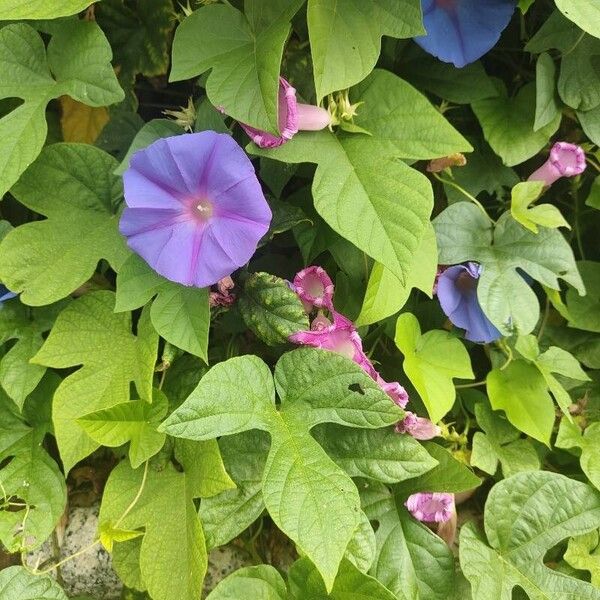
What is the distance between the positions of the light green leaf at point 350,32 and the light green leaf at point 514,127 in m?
0.22

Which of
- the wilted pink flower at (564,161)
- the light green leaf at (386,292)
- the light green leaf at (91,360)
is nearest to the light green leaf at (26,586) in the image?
the light green leaf at (91,360)

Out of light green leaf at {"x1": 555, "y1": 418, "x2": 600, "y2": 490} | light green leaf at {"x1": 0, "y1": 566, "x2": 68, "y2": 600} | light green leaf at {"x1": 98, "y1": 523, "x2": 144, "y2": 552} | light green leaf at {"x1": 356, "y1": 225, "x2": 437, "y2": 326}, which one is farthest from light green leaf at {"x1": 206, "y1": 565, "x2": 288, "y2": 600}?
light green leaf at {"x1": 555, "y1": 418, "x2": 600, "y2": 490}

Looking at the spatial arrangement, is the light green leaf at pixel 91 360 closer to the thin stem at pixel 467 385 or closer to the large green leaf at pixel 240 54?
the large green leaf at pixel 240 54

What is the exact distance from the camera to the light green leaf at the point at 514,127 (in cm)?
94

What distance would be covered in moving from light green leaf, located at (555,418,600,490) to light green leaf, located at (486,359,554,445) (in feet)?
0.19

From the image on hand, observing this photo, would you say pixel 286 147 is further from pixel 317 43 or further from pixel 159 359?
pixel 159 359

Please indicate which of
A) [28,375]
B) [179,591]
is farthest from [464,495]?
[28,375]

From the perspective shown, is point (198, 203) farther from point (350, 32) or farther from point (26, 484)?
point (26, 484)

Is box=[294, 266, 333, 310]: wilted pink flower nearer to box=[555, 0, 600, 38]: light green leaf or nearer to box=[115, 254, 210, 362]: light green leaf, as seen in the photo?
box=[115, 254, 210, 362]: light green leaf

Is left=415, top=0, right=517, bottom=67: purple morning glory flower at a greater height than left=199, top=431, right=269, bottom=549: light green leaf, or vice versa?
left=415, top=0, right=517, bottom=67: purple morning glory flower

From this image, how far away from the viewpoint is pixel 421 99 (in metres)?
0.81

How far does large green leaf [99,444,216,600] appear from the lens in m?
0.83

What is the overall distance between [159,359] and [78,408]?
5.0 inches

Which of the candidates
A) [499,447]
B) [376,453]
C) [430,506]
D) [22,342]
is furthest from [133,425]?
[499,447]
